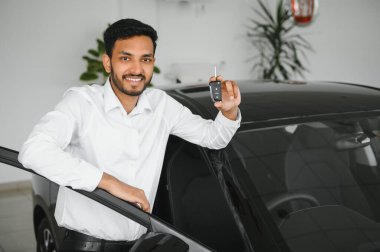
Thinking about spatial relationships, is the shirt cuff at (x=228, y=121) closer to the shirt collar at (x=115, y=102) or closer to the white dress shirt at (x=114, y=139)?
the white dress shirt at (x=114, y=139)

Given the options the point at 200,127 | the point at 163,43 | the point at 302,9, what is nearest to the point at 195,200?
the point at 200,127

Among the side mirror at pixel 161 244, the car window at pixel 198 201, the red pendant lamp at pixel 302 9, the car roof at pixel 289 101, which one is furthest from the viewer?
the red pendant lamp at pixel 302 9

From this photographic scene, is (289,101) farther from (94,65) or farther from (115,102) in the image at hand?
(94,65)

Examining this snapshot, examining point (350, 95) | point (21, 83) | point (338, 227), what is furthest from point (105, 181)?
point (21, 83)

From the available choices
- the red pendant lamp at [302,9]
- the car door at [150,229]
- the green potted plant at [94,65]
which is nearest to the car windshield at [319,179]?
the car door at [150,229]

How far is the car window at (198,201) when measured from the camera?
3.95 ft

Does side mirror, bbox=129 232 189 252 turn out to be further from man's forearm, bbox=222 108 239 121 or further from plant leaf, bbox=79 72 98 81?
plant leaf, bbox=79 72 98 81

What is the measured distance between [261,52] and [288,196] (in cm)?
427

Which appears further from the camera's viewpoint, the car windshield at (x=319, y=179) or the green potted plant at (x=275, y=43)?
the green potted plant at (x=275, y=43)

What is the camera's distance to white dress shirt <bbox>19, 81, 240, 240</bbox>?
1.30 m

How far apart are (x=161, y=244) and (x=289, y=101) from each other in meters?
0.76

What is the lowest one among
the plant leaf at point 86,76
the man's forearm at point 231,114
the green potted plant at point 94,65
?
the plant leaf at point 86,76

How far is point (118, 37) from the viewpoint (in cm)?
137

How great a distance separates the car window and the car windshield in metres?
0.11
